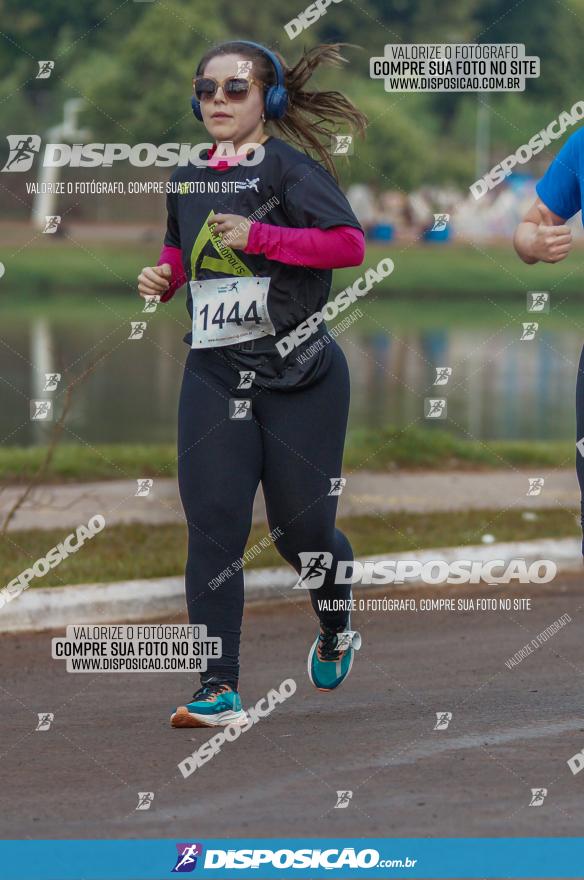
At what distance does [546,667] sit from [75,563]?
8.31ft

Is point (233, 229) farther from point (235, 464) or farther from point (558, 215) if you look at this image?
point (558, 215)

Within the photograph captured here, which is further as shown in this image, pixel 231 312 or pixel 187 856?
pixel 231 312

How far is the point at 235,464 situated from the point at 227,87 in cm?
111

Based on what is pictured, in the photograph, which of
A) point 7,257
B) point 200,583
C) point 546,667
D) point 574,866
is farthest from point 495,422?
point 7,257

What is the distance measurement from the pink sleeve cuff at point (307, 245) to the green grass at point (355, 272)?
3607 cm

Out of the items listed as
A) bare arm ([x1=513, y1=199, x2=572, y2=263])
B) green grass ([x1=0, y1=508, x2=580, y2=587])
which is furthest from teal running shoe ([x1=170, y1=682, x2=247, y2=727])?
green grass ([x1=0, y1=508, x2=580, y2=587])

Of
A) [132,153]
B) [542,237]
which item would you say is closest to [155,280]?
[542,237]

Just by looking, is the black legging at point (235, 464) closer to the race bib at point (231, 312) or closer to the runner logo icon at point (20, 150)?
the race bib at point (231, 312)

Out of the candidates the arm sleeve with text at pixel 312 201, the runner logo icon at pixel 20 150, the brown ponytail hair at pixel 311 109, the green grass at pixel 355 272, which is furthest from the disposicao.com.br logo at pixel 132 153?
the green grass at pixel 355 272

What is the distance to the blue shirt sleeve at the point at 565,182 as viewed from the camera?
5273mm

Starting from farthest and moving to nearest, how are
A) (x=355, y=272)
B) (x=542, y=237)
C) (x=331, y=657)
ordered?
(x=355, y=272) < (x=331, y=657) < (x=542, y=237)

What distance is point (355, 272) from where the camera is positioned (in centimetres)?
4703

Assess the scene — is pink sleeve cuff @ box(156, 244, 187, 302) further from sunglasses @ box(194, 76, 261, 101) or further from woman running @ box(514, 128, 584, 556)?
woman running @ box(514, 128, 584, 556)

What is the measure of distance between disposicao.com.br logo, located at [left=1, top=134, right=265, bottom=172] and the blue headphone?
131mm
